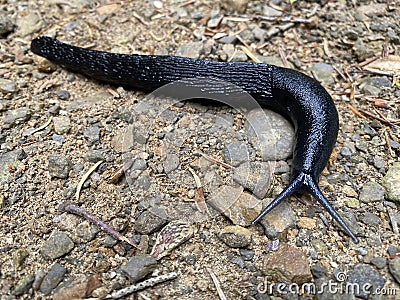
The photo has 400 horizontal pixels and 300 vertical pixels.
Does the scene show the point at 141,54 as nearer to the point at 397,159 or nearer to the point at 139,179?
the point at 139,179

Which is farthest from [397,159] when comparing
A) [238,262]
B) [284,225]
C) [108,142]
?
[108,142]

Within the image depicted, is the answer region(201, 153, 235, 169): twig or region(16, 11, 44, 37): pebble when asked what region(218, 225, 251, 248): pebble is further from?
region(16, 11, 44, 37): pebble

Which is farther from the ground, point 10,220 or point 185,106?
point 185,106

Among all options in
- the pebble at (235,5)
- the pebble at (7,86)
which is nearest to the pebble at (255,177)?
the pebble at (235,5)

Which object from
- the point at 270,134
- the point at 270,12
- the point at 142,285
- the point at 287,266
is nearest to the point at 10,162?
the point at 142,285

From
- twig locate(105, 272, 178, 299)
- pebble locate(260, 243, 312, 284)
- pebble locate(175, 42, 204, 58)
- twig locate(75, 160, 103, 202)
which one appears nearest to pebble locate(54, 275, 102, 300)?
twig locate(105, 272, 178, 299)

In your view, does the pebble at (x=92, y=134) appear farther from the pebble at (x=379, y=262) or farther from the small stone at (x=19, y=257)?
the pebble at (x=379, y=262)

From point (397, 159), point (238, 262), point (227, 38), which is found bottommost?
point (238, 262)
